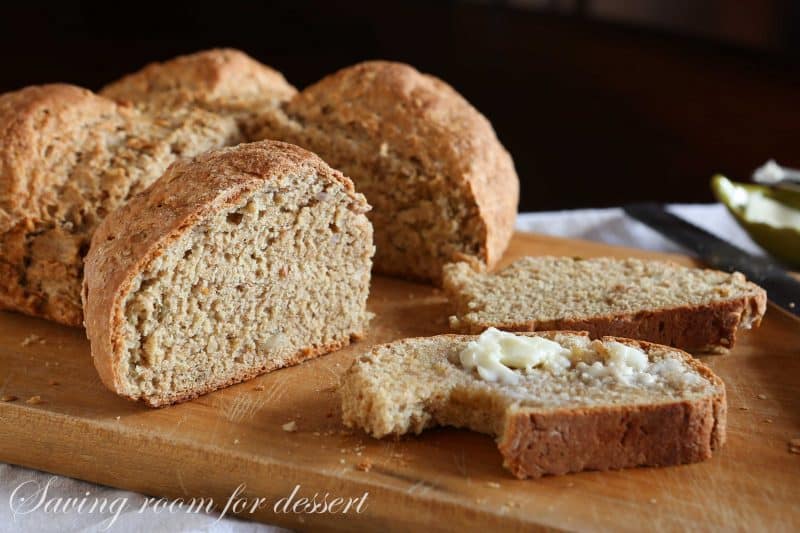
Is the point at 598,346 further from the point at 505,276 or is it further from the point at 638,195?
the point at 638,195

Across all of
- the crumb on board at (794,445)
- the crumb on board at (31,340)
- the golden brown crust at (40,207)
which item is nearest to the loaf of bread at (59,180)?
the golden brown crust at (40,207)

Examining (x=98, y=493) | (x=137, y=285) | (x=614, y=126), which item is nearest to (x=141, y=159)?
(x=137, y=285)

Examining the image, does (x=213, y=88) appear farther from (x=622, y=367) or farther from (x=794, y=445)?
(x=794, y=445)

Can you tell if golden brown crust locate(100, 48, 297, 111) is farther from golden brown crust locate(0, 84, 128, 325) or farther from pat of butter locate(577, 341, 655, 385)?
pat of butter locate(577, 341, 655, 385)

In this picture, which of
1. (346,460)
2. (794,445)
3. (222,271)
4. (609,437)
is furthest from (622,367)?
(222,271)

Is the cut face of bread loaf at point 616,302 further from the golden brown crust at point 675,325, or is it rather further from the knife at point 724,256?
the knife at point 724,256

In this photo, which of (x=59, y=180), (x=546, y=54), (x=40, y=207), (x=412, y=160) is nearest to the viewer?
(x=40, y=207)

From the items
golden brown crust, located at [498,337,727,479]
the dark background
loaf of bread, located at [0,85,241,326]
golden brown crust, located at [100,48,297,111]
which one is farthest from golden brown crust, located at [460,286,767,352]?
the dark background
